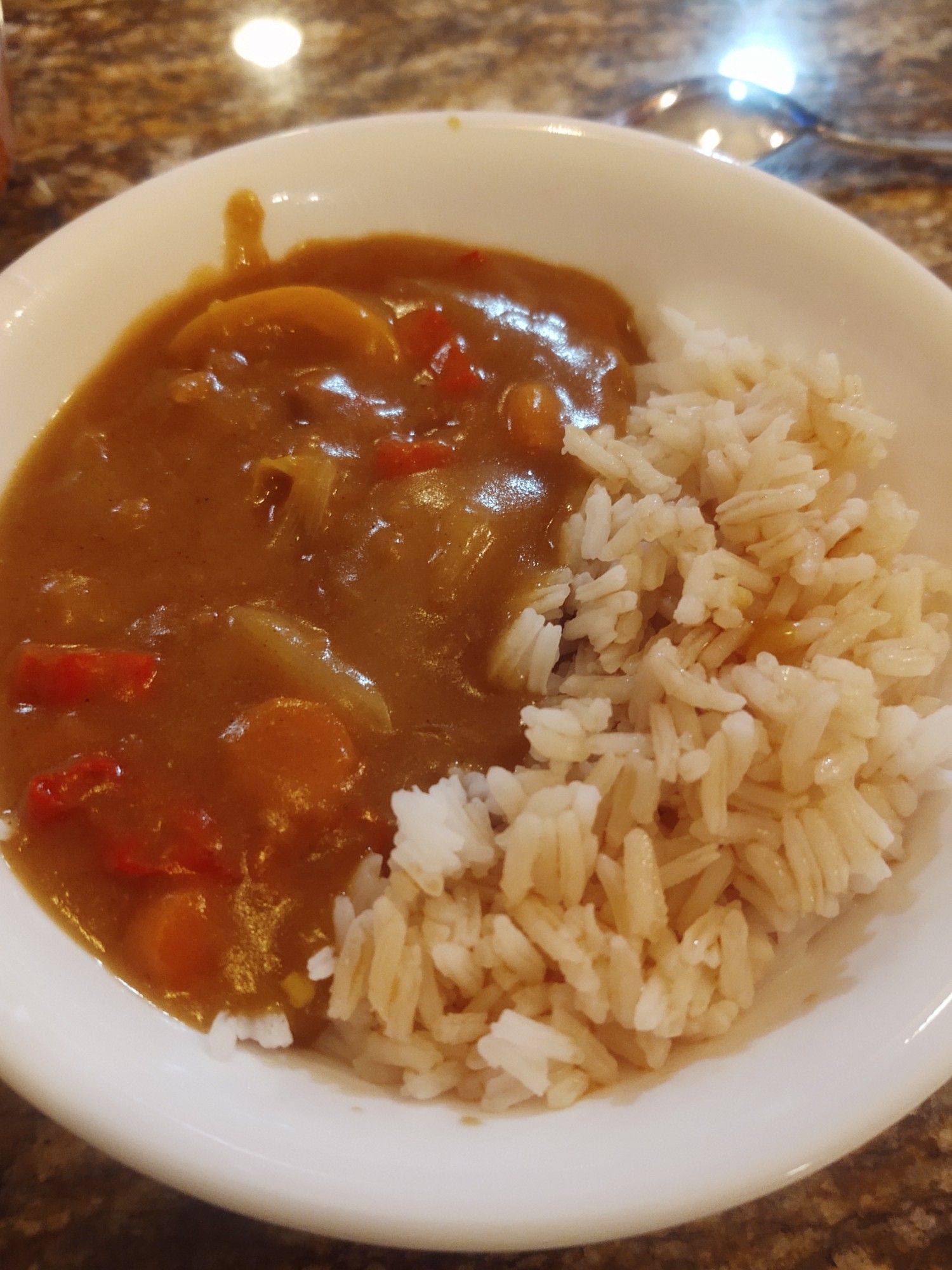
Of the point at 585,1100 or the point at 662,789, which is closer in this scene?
the point at 585,1100

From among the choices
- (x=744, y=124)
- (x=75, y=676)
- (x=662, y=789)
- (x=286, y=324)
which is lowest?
(x=75, y=676)

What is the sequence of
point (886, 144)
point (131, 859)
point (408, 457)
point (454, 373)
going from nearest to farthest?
point (131, 859) < point (408, 457) < point (454, 373) < point (886, 144)

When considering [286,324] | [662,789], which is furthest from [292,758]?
[286,324]

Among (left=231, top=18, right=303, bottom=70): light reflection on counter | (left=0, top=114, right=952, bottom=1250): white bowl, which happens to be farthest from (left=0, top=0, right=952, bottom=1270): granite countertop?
(left=0, top=114, right=952, bottom=1250): white bowl

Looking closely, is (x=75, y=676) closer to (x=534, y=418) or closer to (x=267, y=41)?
(x=534, y=418)

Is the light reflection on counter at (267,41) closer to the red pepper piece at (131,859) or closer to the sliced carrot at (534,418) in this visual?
the sliced carrot at (534,418)

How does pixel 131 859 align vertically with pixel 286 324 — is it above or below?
below

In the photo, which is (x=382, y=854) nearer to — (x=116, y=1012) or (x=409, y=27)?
(x=116, y=1012)

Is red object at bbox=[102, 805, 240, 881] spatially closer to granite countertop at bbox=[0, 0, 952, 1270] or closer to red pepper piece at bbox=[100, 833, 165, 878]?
red pepper piece at bbox=[100, 833, 165, 878]

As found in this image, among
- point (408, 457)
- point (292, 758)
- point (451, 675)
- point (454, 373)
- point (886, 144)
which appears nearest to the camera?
point (292, 758)
